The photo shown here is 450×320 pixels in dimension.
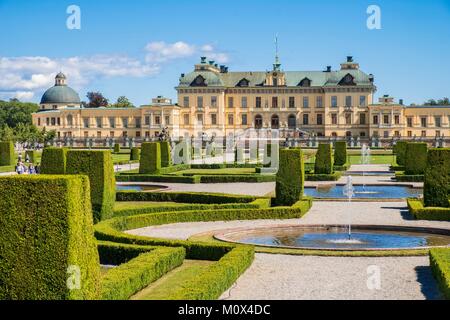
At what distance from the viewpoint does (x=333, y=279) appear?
10203 millimetres

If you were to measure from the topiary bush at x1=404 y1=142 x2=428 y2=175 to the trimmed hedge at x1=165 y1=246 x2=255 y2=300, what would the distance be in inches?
751

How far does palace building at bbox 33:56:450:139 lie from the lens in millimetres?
70750

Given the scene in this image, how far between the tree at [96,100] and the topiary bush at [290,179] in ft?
263

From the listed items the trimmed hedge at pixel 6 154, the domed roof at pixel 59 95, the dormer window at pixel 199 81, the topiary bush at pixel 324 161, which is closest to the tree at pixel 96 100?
the domed roof at pixel 59 95

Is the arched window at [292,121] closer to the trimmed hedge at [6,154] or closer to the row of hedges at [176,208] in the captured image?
the trimmed hedge at [6,154]

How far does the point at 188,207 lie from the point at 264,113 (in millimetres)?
56871

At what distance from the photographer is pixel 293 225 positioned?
51.6 ft

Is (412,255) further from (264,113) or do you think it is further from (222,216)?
(264,113)

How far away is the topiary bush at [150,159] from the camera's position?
95.1 feet

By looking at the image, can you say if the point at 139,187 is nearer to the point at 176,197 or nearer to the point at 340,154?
the point at 176,197

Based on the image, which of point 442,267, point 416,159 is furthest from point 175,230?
point 416,159

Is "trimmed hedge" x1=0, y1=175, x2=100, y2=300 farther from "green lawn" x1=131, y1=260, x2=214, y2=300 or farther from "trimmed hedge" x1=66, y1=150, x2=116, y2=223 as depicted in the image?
"trimmed hedge" x1=66, y1=150, x2=116, y2=223

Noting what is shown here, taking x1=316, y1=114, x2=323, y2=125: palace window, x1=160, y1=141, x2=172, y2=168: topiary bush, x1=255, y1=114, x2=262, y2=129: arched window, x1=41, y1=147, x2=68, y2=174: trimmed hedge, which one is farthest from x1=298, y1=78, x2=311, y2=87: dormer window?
x1=41, y1=147, x2=68, y2=174: trimmed hedge
